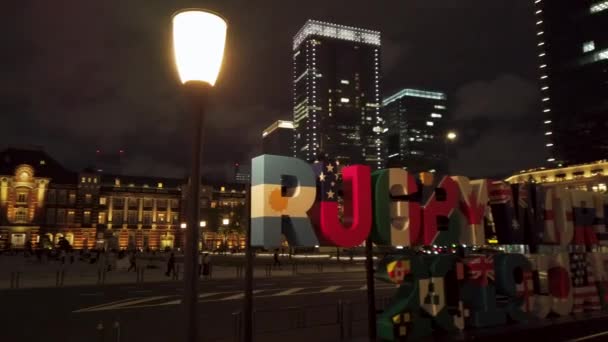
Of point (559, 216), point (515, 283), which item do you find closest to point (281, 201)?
point (515, 283)

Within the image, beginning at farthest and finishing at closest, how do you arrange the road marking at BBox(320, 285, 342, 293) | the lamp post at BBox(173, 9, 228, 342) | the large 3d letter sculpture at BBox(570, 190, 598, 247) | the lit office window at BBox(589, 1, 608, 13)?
the lit office window at BBox(589, 1, 608, 13) < the road marking at BBox(320, 285, 342, 293) < the large 3d letter sculpture at BBox(570, 190, 598, 247) < the lamp post at BBox(173, 9, 228, 342)

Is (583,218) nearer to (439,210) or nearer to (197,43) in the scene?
(439,210)

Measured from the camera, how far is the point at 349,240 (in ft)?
32.2

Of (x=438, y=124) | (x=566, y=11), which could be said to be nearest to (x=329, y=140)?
(x=438, y=124)

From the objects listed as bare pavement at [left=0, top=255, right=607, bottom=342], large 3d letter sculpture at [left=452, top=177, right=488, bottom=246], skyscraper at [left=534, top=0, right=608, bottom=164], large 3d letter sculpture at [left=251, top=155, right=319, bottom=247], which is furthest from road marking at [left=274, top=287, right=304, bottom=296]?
skyscraper at [left=534, top=0, right=608, bottom=164]

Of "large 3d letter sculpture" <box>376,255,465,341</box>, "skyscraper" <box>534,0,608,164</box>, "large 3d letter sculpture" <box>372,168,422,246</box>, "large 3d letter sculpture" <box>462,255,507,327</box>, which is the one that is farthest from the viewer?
"skyscraper" <box>534,0,608,164</box>

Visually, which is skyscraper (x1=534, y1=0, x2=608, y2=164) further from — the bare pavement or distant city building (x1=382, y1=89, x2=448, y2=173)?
the bare pavement

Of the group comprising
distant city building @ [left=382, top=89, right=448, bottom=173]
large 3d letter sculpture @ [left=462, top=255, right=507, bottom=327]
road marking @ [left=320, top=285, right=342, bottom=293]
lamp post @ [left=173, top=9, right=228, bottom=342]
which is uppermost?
distant city building @ [left=382, top=89, right=448, bottom=173]

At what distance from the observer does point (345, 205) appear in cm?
1027

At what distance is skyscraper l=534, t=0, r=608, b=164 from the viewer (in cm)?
11775

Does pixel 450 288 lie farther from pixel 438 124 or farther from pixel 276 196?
pixel 438 124

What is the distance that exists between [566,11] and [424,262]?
147219 millimetres

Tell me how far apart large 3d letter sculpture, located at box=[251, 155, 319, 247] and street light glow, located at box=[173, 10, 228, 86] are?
453 centimetres

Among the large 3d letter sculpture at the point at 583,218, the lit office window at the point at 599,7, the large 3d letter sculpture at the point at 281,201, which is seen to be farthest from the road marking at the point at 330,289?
the lit office window at the point at 599,7
